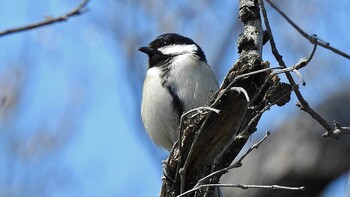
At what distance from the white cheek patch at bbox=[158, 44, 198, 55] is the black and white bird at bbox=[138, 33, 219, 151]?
0.04 ft

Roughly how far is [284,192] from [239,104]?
173cm

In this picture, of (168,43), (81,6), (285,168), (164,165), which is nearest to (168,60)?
(168,43)

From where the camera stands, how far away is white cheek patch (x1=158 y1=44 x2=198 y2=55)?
4516mm

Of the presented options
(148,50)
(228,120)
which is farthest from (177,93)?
(228,120)

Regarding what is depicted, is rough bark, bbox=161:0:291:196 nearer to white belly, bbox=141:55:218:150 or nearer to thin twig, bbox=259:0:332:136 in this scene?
thin twig, bbox=259:0:332:136

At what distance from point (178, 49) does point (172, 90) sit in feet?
1.74

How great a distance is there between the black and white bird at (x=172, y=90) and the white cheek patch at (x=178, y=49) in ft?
0.04

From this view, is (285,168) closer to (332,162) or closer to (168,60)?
(332,162)

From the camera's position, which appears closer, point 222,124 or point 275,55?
Result: point 275,55

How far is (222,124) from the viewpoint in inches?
119

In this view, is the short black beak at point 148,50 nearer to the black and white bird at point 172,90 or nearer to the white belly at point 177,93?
the black and white bird at point 172,90

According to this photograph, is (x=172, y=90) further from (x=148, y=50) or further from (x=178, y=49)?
(x=148, y=50)

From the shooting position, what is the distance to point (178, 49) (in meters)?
4.60

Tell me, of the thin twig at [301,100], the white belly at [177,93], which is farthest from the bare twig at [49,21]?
the white belly at [177,93]
